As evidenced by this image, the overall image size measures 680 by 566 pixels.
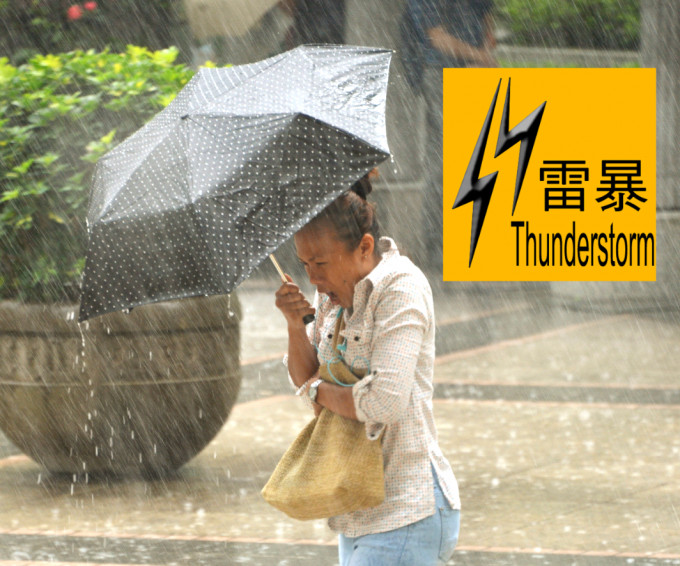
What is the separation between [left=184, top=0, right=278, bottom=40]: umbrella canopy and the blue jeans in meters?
11.9

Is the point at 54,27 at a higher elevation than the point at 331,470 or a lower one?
higher

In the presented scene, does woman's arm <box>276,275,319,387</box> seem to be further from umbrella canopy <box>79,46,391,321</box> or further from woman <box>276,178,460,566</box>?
umbrella canopy <box>79,46,391,321</box>

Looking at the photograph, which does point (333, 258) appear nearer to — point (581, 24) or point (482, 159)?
point (482, 159)

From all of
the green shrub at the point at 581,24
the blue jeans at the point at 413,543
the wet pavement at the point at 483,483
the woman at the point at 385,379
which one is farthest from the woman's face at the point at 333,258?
the green shrub at the point at 581,24

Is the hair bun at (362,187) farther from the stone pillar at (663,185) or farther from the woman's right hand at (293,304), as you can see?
the stone pillar at (663,185)

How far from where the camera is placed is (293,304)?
123 inches

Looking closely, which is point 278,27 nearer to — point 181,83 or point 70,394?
point 181,83

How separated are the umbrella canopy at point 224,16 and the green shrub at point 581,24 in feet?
10.2

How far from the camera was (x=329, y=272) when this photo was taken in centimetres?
304

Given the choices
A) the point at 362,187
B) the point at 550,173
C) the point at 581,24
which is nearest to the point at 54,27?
the point at 362,187

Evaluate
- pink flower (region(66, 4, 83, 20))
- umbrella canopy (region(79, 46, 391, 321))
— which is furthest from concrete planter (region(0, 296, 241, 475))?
umbrella canopy (region(79, 46, 391, 321))

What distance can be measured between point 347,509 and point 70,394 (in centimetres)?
353

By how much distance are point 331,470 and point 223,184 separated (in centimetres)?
76

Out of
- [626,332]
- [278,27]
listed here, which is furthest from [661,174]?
[278,27]
